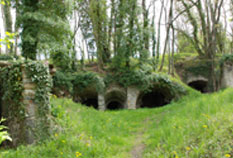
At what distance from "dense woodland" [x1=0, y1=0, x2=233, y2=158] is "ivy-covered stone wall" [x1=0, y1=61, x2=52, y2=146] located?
3 centimetres

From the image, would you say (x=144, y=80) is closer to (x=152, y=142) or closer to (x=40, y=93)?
(x=152, y=142)

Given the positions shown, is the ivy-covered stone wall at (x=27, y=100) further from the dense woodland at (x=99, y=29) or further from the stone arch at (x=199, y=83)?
the stone arch at (x=199, y=83)

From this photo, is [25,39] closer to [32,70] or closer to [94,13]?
[32,70]

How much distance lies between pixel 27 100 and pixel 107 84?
807 centimetres

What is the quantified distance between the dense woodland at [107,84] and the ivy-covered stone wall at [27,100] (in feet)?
0.08

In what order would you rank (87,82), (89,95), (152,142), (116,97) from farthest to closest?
(116,97) → (89,95) → (87,82) → (152,142)

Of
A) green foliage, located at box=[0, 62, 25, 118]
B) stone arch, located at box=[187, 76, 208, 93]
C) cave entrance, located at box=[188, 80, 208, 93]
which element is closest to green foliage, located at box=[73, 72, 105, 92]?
green foliage, located at box=[0, 62, 25, 118]

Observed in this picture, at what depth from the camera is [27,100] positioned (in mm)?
4336

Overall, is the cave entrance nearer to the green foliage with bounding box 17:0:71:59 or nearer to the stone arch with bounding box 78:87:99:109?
the stone arch with bounding box 78:87:99:109

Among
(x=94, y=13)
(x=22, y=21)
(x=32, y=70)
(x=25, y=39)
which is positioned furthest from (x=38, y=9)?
(x=32, y=70)

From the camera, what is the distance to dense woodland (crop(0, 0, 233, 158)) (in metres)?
3.70

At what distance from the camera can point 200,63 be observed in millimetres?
16219

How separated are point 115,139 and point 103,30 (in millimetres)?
11296

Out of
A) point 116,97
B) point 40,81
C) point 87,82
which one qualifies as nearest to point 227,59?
point 116,97
